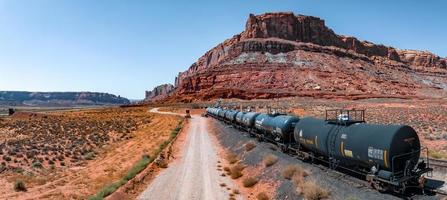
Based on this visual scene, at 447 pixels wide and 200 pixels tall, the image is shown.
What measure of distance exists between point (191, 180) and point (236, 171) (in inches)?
139

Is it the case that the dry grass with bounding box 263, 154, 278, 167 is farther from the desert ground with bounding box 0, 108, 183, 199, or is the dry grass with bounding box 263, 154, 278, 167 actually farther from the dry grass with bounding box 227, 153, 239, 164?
the desert ground with bounding box 0, 108, 183, 199

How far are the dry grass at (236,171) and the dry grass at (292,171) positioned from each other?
5.21 m

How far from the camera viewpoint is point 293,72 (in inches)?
6033

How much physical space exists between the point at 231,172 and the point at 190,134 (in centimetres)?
2722

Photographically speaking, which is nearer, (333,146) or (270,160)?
(333,146)

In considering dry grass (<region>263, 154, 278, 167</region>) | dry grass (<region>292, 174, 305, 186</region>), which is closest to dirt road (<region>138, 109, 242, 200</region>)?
dry grass (<region>263, 154, 278, 167</region>)

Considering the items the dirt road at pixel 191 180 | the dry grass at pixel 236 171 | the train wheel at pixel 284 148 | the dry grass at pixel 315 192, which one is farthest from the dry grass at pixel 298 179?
the train wheel at pixel 284 148

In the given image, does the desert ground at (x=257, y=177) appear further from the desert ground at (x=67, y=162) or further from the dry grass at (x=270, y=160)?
the desert ground at (x=67, y=162)

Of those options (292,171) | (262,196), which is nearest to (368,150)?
(292,171)

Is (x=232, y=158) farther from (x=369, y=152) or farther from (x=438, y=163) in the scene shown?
(x=369, y=152)

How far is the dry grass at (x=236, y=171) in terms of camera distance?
28141 mm

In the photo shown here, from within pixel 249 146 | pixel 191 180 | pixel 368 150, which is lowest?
pixel 191 180

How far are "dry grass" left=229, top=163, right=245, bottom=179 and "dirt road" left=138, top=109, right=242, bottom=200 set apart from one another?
76 cm

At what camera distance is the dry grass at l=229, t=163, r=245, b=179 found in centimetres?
2814
